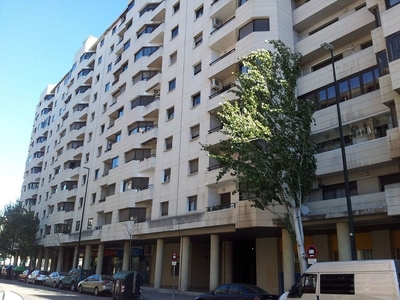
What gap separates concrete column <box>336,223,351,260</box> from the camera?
676 inches

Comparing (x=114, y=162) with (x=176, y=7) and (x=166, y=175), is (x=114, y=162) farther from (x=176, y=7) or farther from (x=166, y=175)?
(x=176, y=7)

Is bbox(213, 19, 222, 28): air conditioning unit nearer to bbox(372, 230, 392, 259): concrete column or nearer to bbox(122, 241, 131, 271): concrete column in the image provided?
bbox(372, 230, 392, 259): concrete column

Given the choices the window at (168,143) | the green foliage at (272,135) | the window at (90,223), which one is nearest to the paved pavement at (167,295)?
the green foliage at (272,135)

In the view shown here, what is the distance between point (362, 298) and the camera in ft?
31.3

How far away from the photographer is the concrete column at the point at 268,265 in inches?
885

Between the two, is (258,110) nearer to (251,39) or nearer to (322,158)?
(322,158)

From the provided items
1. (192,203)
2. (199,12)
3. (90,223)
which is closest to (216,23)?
(199,12)

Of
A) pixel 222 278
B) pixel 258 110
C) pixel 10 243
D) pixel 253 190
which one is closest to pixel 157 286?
pixel 222 278

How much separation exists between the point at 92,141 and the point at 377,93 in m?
34.2

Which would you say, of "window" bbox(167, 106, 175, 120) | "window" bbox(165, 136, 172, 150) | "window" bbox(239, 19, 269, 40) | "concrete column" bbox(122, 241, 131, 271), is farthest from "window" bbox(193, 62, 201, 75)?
"concrete column" bbox(122, 241, 131, 271)

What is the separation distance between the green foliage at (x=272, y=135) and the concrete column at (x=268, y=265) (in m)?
7.40

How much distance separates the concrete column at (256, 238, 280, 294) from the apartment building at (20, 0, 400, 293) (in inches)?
3.3

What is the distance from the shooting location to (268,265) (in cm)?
2312

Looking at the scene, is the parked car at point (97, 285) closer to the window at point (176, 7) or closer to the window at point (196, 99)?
the window at point (196, 99)
